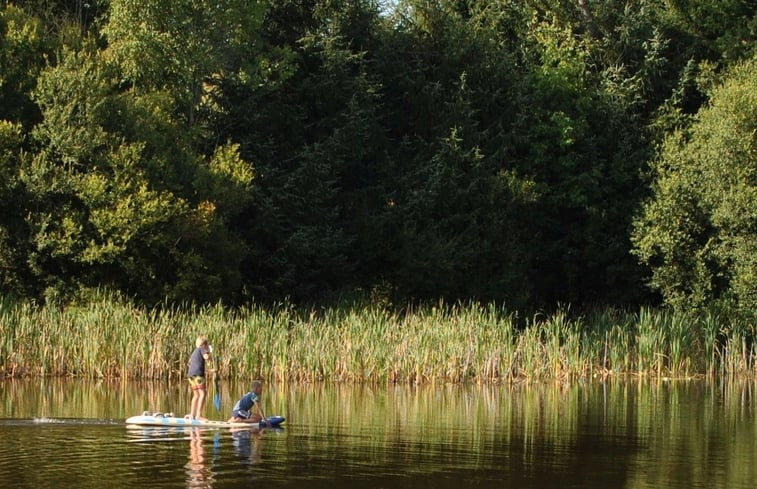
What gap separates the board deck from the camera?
19219 millimetres

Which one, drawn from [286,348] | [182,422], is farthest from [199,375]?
[286,348]

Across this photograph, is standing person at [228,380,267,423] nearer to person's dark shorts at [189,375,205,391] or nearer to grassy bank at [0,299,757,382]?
person's dark shorts at [189,375,205,391]

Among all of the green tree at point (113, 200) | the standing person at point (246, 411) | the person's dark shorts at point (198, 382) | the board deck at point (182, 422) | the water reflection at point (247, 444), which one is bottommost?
the water reflection at point (247, 444)

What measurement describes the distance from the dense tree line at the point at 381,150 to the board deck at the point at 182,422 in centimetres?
1431

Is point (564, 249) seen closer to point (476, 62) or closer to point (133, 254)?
point (476, 62)

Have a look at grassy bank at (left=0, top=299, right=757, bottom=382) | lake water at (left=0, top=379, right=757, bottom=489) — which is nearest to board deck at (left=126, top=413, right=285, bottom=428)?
lake water at (left=0, top=379, right=757, bottom=489)

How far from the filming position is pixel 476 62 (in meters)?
44.2

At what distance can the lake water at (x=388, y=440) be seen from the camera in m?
15.3

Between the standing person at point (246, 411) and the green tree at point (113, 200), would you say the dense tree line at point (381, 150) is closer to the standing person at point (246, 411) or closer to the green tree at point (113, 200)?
the green tree at point (113, 200)

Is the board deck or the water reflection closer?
the water reflection

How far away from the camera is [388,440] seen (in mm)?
18500

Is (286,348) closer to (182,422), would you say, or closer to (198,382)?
(198,382)

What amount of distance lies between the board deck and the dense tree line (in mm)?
14310

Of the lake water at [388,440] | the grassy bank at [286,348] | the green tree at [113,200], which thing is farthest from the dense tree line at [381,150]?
the lake water at [388,440]
